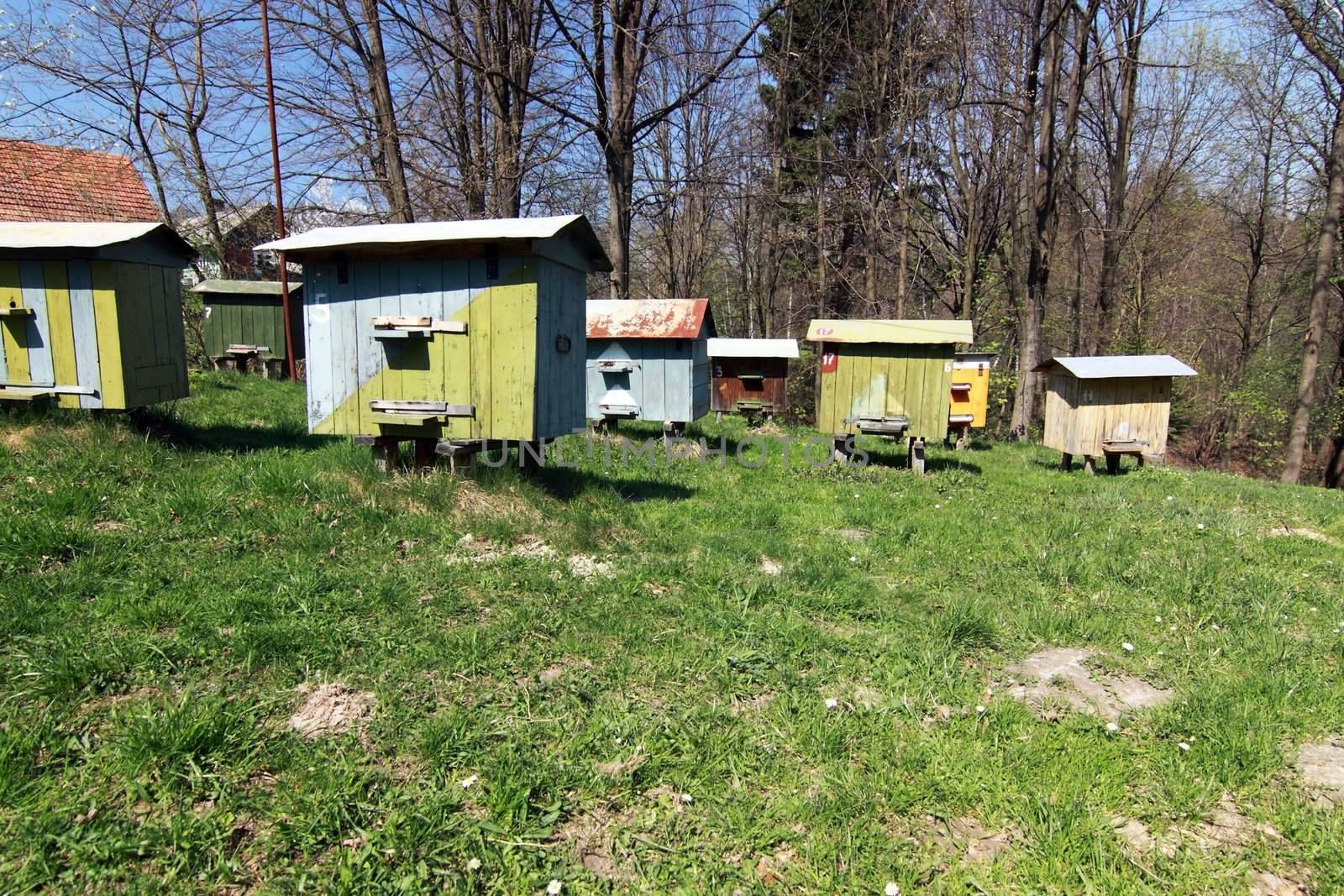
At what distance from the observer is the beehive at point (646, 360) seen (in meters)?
9.74

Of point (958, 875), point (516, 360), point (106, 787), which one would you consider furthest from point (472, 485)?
point (958, 875)

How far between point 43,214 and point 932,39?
69.6 feet

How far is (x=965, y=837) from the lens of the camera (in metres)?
2.57

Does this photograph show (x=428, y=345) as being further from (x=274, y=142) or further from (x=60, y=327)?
(x=274, y=142)

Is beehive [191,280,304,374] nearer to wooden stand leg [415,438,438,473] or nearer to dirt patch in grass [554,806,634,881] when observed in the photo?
wooden stand leg [415,438,438,473]

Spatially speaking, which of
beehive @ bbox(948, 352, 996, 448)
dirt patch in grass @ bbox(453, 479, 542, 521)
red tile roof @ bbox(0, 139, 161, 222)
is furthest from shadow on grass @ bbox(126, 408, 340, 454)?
red tile roof @ bbox(0, 139, 161, 222)

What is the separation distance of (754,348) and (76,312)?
11208 millimetres

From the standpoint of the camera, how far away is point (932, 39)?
611 inches

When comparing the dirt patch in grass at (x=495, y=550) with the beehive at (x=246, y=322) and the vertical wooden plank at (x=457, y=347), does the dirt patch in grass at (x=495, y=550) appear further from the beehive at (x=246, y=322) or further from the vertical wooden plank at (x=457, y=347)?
the beehive at (x=246, y=322)

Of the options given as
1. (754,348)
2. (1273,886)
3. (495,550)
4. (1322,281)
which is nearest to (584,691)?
(495,550)

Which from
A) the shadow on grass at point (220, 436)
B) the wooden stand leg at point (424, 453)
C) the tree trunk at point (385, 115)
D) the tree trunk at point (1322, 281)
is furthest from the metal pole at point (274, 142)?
the tree trunk at point (1322, 281)

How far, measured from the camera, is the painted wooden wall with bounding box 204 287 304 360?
14508 millimetres

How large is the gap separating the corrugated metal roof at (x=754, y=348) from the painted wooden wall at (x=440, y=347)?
9406mm

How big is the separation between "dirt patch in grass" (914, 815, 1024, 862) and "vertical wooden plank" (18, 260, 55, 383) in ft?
23.2
